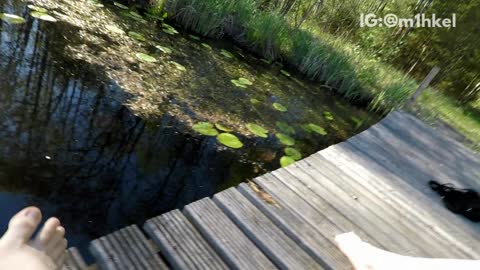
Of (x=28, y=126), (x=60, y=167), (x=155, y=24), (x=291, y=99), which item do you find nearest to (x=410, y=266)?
(x=60, y=167)

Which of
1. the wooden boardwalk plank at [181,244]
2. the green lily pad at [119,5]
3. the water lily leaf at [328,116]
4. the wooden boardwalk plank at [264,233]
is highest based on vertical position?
the wooden boardwalk plank at [264,233]

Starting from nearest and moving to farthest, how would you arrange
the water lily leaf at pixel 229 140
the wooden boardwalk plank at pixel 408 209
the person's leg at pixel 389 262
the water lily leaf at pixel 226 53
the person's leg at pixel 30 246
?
1. the person's leg at pixel 30 246
2. the person's leg at pixel 389 262
3. the wooden boardwalk plank at pixel 408 209
4. the water lily leaf at pixel 229 140
5. the water lily leaf at pixel 226 53

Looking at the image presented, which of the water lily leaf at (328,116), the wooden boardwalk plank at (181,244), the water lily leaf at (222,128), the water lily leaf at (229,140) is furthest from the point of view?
the water lily leaf at (328,116)

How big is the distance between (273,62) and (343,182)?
3224 mm

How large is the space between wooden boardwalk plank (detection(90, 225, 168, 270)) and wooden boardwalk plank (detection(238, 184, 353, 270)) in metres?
0.48

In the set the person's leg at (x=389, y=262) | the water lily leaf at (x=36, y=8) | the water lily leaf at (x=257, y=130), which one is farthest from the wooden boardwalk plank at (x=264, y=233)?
the water lily leaf at (x=36, y=8)

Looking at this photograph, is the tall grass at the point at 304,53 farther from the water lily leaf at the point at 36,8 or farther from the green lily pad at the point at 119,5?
the water lily leaf at the point at 36,8

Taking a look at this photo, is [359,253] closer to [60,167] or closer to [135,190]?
[135,190]

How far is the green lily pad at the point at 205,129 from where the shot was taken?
2.40 metres

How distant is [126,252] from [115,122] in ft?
4.20

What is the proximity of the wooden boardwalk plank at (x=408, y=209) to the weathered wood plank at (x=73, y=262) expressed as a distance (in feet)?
4.38

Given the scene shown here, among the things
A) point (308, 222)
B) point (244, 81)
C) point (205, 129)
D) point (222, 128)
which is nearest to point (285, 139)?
point (222, 128)

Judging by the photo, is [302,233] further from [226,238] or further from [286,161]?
[286,161]

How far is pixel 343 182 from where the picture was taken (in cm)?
177
